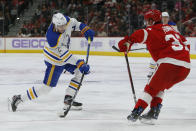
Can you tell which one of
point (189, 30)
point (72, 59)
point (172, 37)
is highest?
Answer: point (172, 37)

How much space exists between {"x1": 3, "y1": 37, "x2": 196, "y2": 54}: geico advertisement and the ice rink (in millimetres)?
5231

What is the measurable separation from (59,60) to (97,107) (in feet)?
2.59

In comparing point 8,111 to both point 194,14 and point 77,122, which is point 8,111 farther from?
point 194,14

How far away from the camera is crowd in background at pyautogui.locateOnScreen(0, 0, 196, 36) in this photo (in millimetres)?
12289

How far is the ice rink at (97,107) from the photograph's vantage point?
381 cm

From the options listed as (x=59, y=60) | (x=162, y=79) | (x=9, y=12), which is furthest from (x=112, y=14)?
(x=162, y=79)

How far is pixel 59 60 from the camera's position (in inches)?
175

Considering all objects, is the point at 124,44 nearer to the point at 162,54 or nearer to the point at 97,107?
the point at 162,54

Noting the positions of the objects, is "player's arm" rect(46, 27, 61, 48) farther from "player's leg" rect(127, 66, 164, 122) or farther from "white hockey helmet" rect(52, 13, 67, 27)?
"player's leg" rect(127, 66, 164, 122)

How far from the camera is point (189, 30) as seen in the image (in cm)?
1193

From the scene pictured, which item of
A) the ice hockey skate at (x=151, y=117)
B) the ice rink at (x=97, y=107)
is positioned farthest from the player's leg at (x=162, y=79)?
the ice rink at (x=97, y=107)

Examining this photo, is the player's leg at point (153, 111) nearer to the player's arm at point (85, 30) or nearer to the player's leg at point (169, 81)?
the player's leg at point (169, 81)

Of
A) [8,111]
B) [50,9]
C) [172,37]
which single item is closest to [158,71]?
[172,37]

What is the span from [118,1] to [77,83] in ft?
32.5
